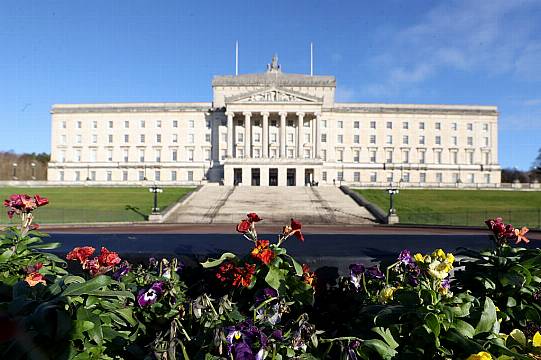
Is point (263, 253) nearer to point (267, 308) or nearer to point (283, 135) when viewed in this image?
point (267, 308)

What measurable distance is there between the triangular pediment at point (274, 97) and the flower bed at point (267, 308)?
65.7 metres

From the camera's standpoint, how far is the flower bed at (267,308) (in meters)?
2.05

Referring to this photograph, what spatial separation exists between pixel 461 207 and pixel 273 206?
2187 cm

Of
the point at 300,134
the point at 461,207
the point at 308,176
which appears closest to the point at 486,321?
the point at 461,207

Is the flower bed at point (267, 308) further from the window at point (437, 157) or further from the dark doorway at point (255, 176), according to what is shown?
the window at point (437, 157)

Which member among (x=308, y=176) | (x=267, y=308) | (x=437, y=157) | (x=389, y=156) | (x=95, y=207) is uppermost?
(x=389, y=156)

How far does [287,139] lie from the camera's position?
73562 millimetres

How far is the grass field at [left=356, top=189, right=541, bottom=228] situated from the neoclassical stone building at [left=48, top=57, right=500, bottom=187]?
88.3 ft

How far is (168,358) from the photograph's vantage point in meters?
1.89

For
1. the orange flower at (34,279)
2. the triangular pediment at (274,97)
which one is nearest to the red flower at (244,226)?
the orange flower at (34,279)

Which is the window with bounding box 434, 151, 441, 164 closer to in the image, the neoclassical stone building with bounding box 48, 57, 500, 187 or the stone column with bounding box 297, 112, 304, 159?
the neoclassical stone building with bounding box 48, 57, 500, 187

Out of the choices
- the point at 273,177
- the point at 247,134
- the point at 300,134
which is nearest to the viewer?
the point at 273,177

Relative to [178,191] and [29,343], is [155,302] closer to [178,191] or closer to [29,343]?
[29,343]

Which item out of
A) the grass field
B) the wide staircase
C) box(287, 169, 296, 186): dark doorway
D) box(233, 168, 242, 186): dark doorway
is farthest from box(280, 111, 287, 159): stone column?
the grass field
